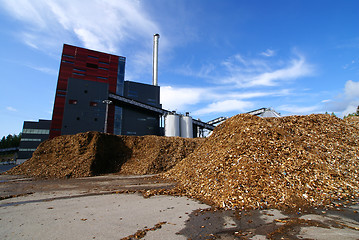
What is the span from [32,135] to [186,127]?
139 ft

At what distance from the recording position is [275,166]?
21.8 ft

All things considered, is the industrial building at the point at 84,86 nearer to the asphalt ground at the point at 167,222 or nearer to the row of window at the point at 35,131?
the row of window at the point at 35,131

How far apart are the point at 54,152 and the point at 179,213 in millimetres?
16291

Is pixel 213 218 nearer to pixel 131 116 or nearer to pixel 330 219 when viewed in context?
pixel 330 219

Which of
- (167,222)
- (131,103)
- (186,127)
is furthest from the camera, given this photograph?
(186,127)

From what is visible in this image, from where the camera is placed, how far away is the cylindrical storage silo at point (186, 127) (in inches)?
1720

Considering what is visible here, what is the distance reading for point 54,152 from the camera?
1647 cm

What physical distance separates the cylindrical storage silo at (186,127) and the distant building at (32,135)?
3784cm

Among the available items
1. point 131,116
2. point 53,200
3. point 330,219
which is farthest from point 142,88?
point 330,219

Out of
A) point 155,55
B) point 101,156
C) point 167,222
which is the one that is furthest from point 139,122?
point 167,222

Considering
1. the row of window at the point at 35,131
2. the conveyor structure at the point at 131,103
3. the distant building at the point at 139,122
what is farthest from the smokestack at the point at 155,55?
the row of window at the point at 35,131

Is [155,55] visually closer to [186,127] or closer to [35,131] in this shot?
[186,127]

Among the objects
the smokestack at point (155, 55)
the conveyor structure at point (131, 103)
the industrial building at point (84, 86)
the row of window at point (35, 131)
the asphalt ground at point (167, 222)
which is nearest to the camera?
the asphalt ground at point (167, 222)

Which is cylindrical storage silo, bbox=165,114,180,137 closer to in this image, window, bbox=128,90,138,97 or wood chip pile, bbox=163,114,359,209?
window, bbox=128,90,138,97
